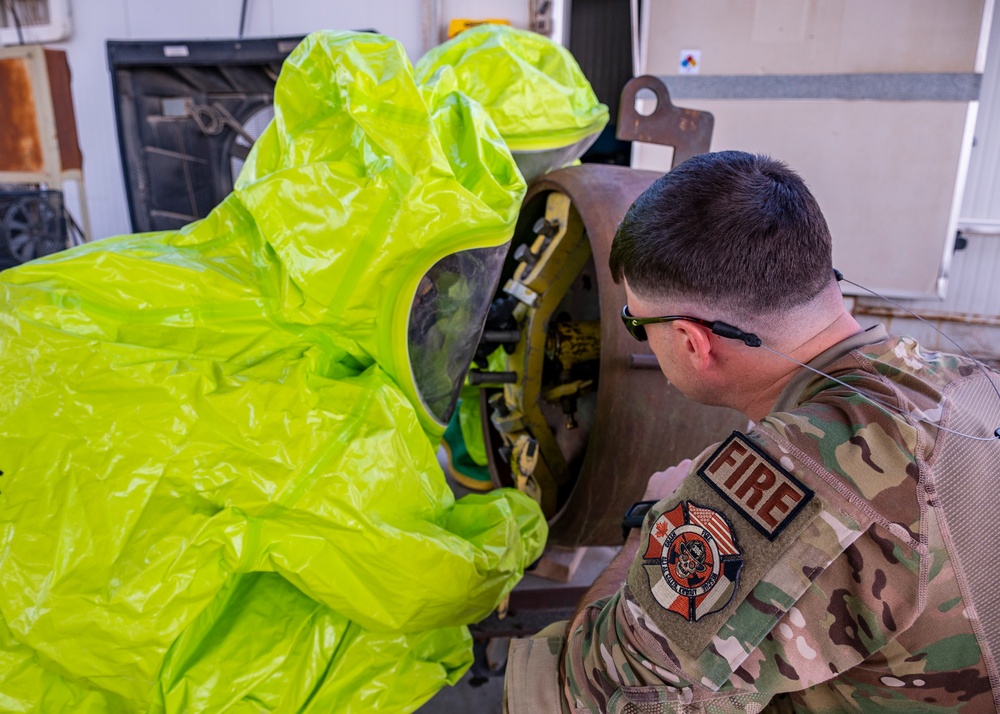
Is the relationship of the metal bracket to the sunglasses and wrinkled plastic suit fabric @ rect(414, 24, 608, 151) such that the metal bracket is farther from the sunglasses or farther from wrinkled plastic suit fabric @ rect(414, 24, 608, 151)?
the sunglasses

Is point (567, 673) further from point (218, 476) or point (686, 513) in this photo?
point (218, 476)

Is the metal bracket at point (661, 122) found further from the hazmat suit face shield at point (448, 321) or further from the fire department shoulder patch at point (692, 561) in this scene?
the fire department shoulder patch at point (692, 561)

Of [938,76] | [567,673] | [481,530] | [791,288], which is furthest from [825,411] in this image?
[938,76]

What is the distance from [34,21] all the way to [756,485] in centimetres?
500

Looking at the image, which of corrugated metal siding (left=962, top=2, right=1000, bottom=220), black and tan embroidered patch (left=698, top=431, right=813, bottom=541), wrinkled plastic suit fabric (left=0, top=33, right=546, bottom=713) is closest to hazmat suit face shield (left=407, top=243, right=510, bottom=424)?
wrinkled plastic suit fabric (left=0, top=33, right=546, bottom=713)

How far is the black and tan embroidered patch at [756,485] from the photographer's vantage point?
2.52ft

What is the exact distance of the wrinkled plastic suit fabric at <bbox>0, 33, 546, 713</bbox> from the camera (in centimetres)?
113

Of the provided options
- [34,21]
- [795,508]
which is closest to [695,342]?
[795,508]

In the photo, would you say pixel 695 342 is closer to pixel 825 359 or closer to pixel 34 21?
pixel 825 359

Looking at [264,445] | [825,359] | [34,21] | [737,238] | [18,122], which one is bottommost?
[264,445]

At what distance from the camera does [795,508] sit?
2.51ft

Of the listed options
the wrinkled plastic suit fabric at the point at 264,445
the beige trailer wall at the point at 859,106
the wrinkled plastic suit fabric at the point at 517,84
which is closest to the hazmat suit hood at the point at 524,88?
the wrinkled plastic suit fabric at the point at 517,84

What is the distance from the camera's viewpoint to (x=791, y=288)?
0.90 meters

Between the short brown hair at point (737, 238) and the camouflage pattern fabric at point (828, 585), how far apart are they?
5.8 inches
